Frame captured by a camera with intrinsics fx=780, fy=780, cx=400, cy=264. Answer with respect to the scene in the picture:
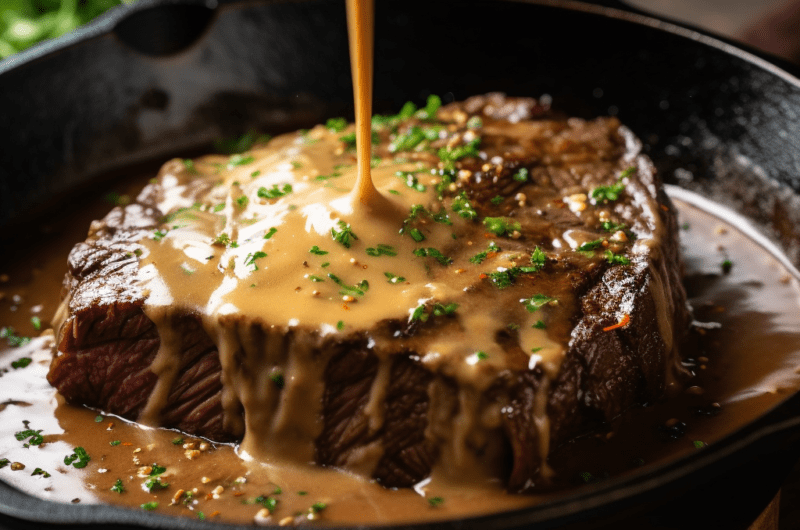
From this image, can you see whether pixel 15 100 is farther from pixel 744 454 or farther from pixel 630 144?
pixel 744 454

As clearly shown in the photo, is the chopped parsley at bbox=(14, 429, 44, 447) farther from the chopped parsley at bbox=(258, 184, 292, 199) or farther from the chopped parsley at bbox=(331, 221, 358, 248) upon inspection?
the chopped parsley at bbox=(331, 221, 358, 248)

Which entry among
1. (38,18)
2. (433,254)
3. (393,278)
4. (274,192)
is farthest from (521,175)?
(38,18)

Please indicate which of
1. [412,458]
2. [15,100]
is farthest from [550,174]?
[15,100]

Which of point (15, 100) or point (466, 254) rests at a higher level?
point (15, 100)

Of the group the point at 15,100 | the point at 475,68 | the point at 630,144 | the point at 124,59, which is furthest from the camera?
the point at 475,68

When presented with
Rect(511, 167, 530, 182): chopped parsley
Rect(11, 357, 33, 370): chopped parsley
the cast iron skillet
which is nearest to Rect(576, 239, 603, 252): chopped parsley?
Rect(511, 167, 530, 182): chopped parsley

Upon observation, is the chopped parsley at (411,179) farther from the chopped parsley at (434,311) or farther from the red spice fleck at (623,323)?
the red spice fleck at (623,323)

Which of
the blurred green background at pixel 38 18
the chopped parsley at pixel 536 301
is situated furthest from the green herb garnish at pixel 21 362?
the blurred green background at pixel 38 18
